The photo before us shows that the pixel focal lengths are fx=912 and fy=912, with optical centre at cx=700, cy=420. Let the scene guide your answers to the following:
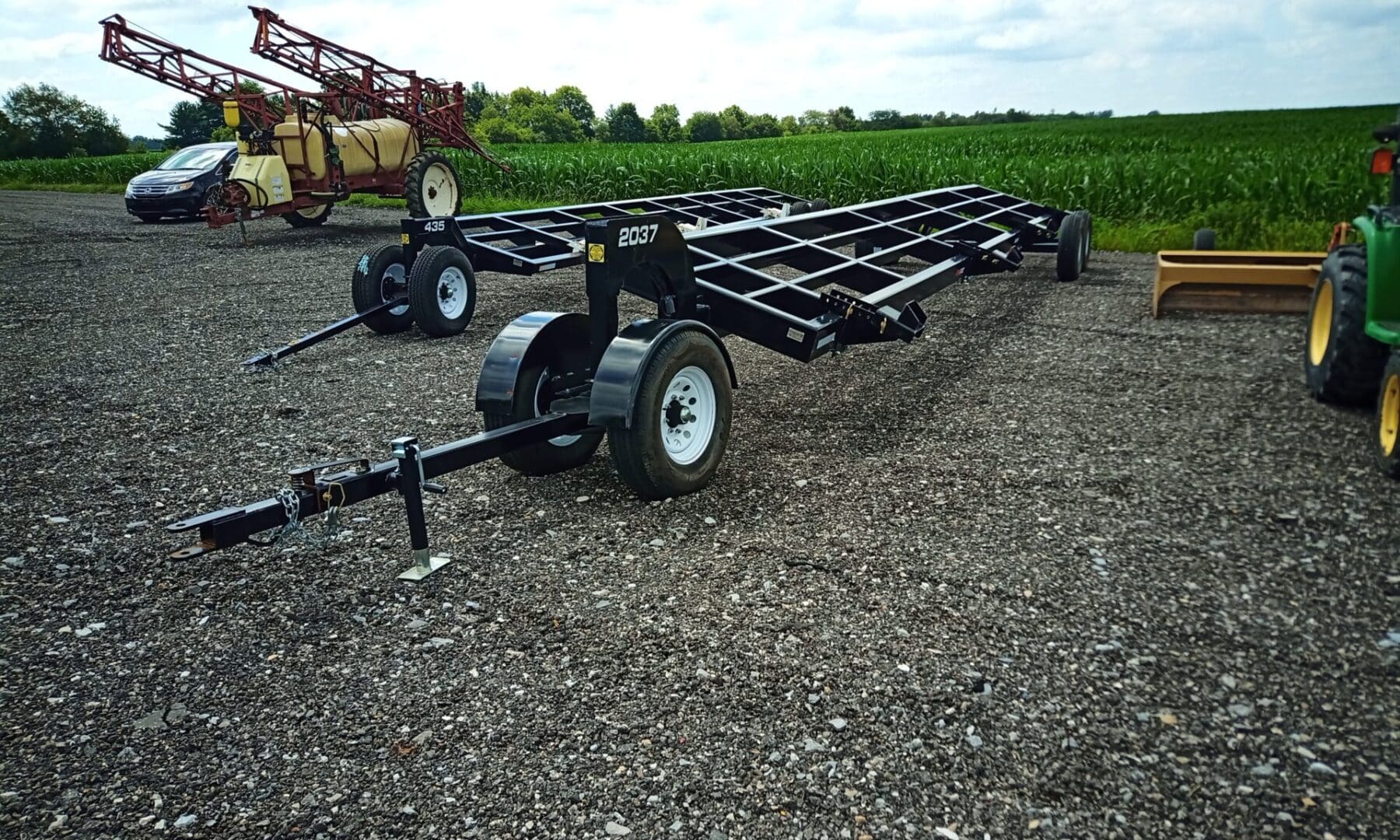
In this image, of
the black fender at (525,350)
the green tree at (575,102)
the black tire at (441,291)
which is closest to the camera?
the black fender at (525,350)

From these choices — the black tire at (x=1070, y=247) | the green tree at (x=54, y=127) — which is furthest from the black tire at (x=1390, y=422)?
the green tree at (x=54, y=127)

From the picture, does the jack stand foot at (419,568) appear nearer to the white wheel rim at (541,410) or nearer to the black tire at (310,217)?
the white wheel rim at (541,410)

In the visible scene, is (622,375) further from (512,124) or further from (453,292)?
(512,124)

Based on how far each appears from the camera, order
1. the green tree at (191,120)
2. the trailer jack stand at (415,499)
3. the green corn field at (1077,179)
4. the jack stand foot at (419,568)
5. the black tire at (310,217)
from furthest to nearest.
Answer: the green tree at (191,120) < the black tire at (310,217) < the green corn field at (1077,179) < the jack stand foot at (419,568) < the trailer jack stand at (415,499)

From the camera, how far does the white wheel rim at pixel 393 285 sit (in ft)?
25.7

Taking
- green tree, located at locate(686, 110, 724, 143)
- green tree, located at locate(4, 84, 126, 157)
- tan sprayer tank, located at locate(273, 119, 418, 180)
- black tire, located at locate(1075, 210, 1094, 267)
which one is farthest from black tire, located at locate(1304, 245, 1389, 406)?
green tree, located at locate(686, 110, 724, 143)

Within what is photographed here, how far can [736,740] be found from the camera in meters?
2.58

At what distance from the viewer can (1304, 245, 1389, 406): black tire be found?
197 inches

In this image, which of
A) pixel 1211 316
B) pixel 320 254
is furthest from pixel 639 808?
pixel 320 254

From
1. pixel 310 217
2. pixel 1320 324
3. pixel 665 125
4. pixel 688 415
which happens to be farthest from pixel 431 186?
pixel 665 125

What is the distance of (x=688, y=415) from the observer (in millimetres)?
4277

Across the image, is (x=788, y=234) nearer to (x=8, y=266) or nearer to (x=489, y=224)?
(x=489, y=224)

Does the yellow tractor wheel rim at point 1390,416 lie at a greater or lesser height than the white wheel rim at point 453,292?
lesser

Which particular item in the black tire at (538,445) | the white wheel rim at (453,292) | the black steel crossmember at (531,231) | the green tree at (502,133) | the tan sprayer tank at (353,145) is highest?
the green tree at (502,133)
